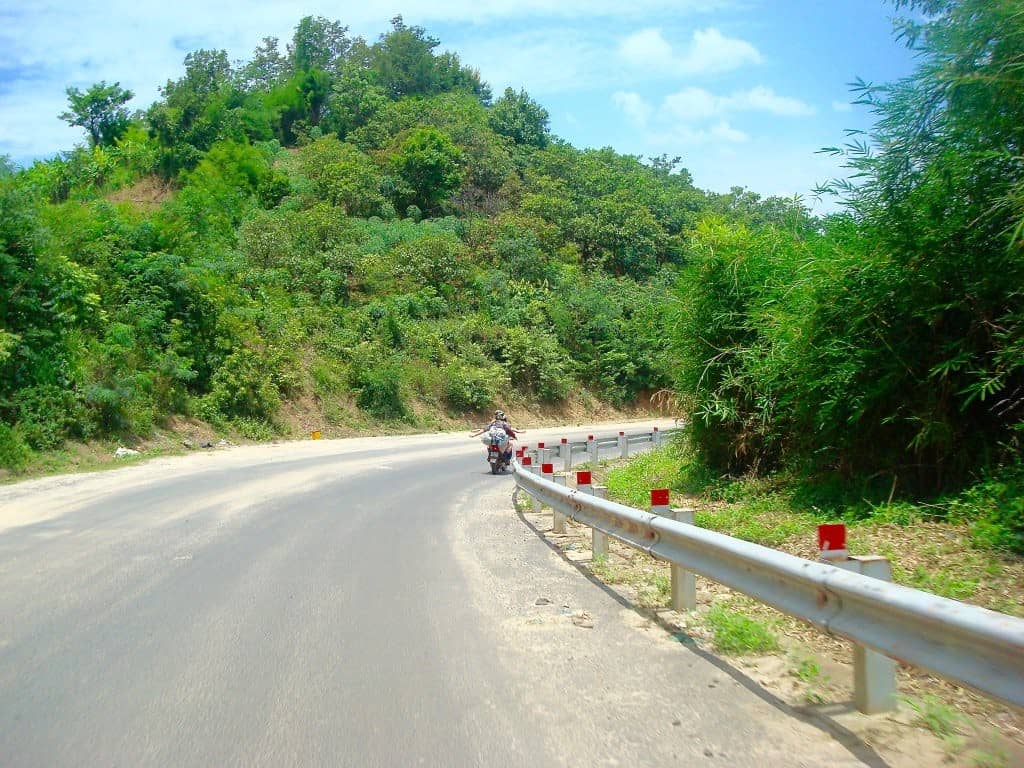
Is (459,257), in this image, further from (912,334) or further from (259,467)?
(912,334)

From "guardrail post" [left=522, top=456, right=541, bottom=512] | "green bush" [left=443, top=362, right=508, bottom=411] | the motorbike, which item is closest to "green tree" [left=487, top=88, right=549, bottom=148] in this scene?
"green bush" [left=443, top=362, right=508, bottom=411]

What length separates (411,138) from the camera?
60000mm

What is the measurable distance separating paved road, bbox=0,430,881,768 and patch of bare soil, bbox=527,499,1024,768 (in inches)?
8.0

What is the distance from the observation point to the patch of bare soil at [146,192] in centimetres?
5378

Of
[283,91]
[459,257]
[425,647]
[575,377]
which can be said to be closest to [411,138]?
[459,257]

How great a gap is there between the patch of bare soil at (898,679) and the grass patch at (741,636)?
0.09 meters

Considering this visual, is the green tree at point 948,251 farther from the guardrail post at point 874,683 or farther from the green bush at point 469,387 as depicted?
the green bush at point 469,387

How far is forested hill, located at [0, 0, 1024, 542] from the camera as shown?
28.2 feet

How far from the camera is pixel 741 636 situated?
6.12 meters

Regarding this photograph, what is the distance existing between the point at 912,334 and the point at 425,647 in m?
6.12

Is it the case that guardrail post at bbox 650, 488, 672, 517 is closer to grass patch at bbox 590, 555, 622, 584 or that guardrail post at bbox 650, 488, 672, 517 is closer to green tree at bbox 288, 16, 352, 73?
grass patch at bbox 590, 555, 622, 584

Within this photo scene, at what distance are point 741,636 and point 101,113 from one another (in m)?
69.2

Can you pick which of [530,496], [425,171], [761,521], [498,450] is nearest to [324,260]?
[425,171]

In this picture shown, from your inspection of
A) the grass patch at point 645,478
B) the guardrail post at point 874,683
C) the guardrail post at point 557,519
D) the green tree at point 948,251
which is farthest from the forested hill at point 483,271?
the guardrail post at point 874,683
